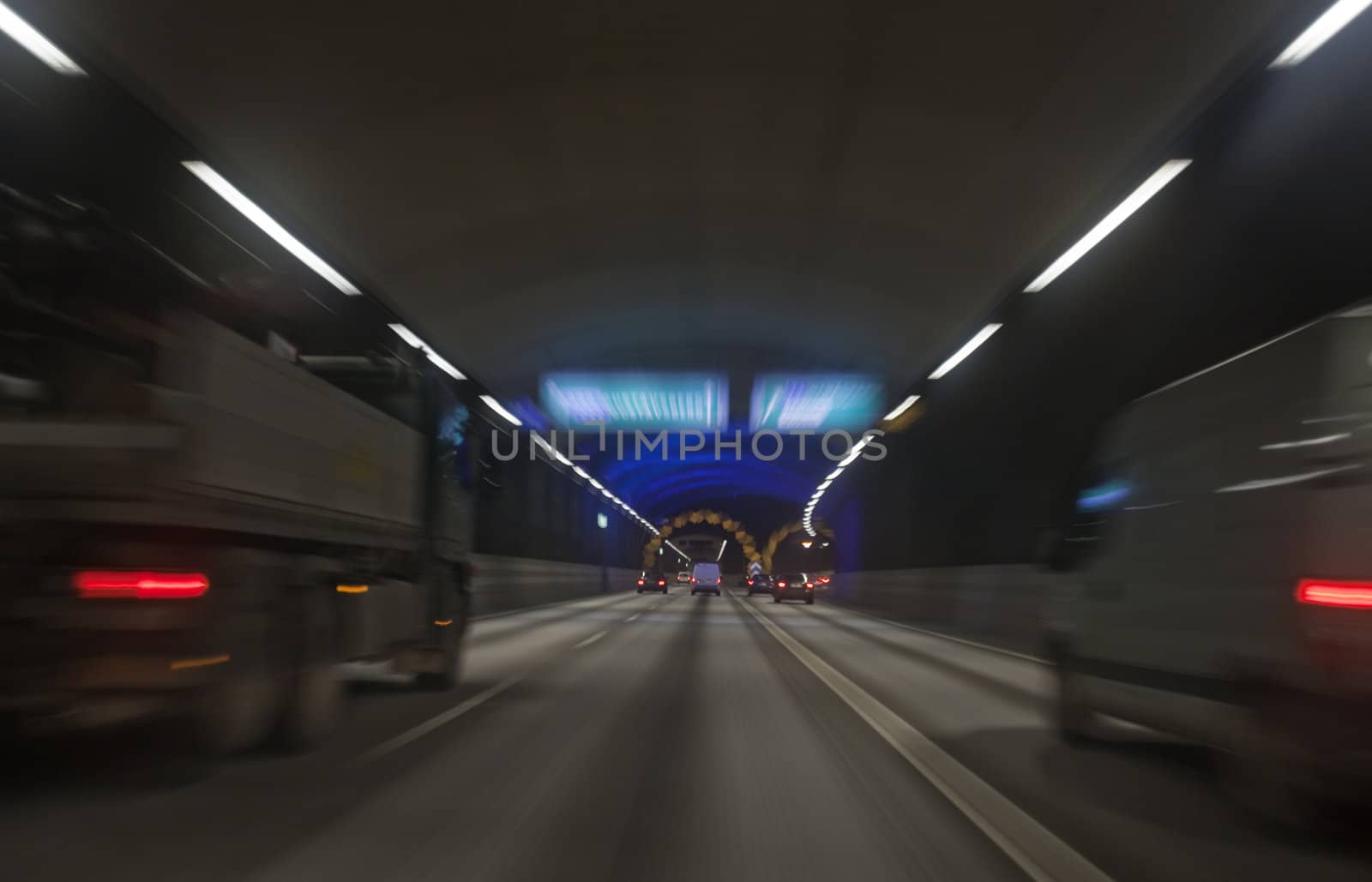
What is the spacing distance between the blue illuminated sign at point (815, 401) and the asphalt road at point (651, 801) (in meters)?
Answer: 15.5

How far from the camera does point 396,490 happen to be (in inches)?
449

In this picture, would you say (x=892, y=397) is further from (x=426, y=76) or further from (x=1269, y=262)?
(x=426, y=76)

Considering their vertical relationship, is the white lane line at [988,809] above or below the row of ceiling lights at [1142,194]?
below

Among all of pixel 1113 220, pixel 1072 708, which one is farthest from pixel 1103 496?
pixel 1113 220

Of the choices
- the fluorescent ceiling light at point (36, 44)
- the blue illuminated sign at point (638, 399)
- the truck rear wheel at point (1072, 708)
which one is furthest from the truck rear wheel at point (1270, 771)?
the blue illuminated sign at point (638, 399)

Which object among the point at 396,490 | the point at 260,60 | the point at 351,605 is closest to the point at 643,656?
the point at 396,490

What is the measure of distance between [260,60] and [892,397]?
835 inches

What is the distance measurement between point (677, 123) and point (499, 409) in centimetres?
1999

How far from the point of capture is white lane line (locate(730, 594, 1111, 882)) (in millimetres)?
5586

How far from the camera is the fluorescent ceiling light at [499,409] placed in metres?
30.6

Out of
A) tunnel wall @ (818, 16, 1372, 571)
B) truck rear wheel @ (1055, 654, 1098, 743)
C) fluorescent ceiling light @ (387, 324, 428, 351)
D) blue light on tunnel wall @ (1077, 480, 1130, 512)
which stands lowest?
truck rear wheel @ (1055, 654, 1098, 743)

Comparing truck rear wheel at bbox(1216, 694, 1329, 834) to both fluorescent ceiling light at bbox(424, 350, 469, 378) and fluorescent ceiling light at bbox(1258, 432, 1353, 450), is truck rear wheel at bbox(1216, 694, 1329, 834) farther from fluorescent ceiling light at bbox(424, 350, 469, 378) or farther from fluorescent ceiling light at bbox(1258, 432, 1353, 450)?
fluorescent ceiling light at bbox(424, 350, 469, 378)

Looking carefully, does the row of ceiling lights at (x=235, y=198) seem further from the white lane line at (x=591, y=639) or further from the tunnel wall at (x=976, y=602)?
the tunnel wall at (x=976, y=602)

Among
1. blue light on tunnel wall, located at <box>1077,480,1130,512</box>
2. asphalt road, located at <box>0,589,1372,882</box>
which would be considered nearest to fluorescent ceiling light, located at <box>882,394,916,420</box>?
asphalt road, located at <box>0,589,1372,882</box>
